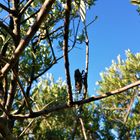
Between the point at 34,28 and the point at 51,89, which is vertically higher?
the point at 51,89

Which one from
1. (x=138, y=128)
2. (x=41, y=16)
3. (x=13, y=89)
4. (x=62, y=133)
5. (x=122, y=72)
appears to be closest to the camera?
(x=41, y=16)

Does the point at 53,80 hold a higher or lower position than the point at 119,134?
higher

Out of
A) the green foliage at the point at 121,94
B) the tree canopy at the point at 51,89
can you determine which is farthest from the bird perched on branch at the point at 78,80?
the green foliage at the point at 121,94

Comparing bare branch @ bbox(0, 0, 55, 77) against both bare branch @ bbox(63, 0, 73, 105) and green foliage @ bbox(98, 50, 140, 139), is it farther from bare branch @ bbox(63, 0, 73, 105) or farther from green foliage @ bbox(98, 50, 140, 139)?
green foliage @ bbox(98, 50, 140, 139)

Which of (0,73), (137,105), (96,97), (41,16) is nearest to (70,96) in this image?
(96,97)

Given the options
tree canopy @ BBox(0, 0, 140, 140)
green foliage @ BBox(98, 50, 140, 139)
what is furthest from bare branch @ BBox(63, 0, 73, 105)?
green foliage @ BBox(98, 50, 140, 139)

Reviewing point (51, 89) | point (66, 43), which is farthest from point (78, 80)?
point (51, 89)

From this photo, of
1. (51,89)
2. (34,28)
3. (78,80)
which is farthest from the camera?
(51,89)

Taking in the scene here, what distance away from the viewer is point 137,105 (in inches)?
826

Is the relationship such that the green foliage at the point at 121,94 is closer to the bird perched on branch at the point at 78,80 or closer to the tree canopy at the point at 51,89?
the tree canopy at the point at 51,89

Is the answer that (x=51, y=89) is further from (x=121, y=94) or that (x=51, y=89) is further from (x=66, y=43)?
(x=66, y=43)

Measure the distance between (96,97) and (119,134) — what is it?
2054cm

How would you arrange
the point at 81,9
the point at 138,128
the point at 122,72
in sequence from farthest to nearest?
the point at 122,72
the point at 138,128
the point at 81,9

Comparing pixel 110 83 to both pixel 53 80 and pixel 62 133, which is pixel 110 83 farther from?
pixel 62 133
